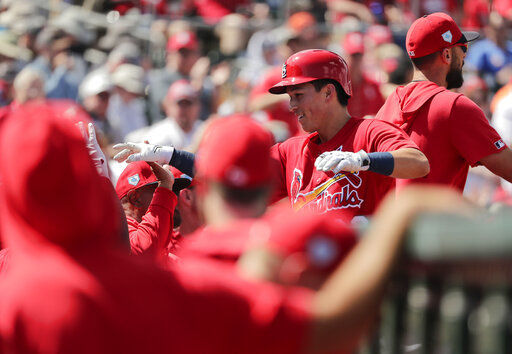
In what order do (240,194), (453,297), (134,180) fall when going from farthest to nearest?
1. (134,180)
2. (453,297)
3. (240,194)

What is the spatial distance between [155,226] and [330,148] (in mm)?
1016

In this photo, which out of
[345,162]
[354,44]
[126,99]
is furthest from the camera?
[126,99]

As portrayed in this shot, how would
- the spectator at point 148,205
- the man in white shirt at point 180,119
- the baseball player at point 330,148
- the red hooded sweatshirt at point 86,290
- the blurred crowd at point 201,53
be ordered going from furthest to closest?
the blurred crowd at point 201,53 < the man in white shirt at point 180,119 < the spectator at point 148,205 < the baseball player at point 330,148 < the red hooded sweatshirt at point 86,290

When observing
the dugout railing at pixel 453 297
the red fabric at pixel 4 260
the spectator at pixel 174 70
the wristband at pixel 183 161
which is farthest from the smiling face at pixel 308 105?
the spectator at pixel 174 70

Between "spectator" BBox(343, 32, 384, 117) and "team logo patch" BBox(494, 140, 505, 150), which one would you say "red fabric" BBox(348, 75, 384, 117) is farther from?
"team logo patch" BBox(494, 140, 505, 150)

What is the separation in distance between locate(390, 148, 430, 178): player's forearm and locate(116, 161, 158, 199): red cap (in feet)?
4.65

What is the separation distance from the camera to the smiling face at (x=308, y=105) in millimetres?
4355

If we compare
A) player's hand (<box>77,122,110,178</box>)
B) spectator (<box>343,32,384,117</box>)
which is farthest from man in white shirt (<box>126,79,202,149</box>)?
player's hand (<box>77,122,110,178</box>)

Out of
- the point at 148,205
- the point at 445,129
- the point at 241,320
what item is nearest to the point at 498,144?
the point at 445,129

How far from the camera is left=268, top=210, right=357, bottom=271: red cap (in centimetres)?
211

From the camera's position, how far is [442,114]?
14.6ft

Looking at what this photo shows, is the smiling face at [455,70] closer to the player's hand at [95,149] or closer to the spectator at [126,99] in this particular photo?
the player's hand at [95,149]

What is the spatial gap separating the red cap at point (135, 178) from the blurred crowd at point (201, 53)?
307 cm

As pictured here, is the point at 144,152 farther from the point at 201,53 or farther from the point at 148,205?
the point at 201,53
